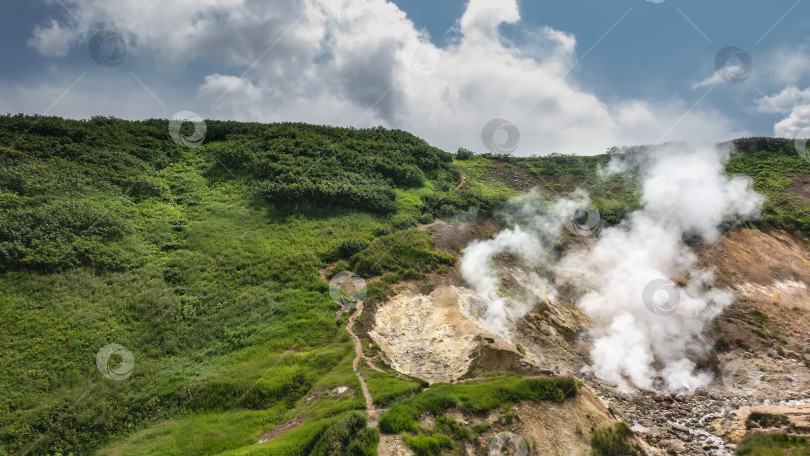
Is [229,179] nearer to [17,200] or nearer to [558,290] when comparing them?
[17,200]

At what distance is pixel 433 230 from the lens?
3369 cm

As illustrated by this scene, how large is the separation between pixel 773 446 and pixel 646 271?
16126mm

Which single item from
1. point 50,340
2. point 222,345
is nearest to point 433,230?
point 222,345

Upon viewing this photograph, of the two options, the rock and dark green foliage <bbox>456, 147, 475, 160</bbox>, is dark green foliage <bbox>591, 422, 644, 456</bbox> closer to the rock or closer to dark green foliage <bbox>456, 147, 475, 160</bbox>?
the rock

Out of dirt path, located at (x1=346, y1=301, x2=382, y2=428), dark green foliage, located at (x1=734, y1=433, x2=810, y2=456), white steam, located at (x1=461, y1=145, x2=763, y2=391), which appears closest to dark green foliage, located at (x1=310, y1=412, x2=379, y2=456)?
dirt path, located at (x1=346, y1=301, x2=382, y2=428)

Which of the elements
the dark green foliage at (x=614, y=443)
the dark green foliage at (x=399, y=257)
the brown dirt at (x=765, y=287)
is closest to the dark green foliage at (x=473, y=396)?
the dark green foliage at (x=614, y=443)

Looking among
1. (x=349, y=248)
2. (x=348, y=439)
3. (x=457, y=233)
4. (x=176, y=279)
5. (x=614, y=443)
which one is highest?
(x=457, y=233)

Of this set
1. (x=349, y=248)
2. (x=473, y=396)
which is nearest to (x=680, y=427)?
(x=473, y=396)

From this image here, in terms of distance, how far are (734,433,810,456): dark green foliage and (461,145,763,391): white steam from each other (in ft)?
15.6

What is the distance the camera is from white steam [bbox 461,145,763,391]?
22328mm

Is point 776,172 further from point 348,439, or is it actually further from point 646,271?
point 348,439

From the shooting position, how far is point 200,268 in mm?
25734

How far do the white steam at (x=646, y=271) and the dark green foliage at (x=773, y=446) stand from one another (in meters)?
4.76

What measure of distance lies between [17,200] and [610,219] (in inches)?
1848
